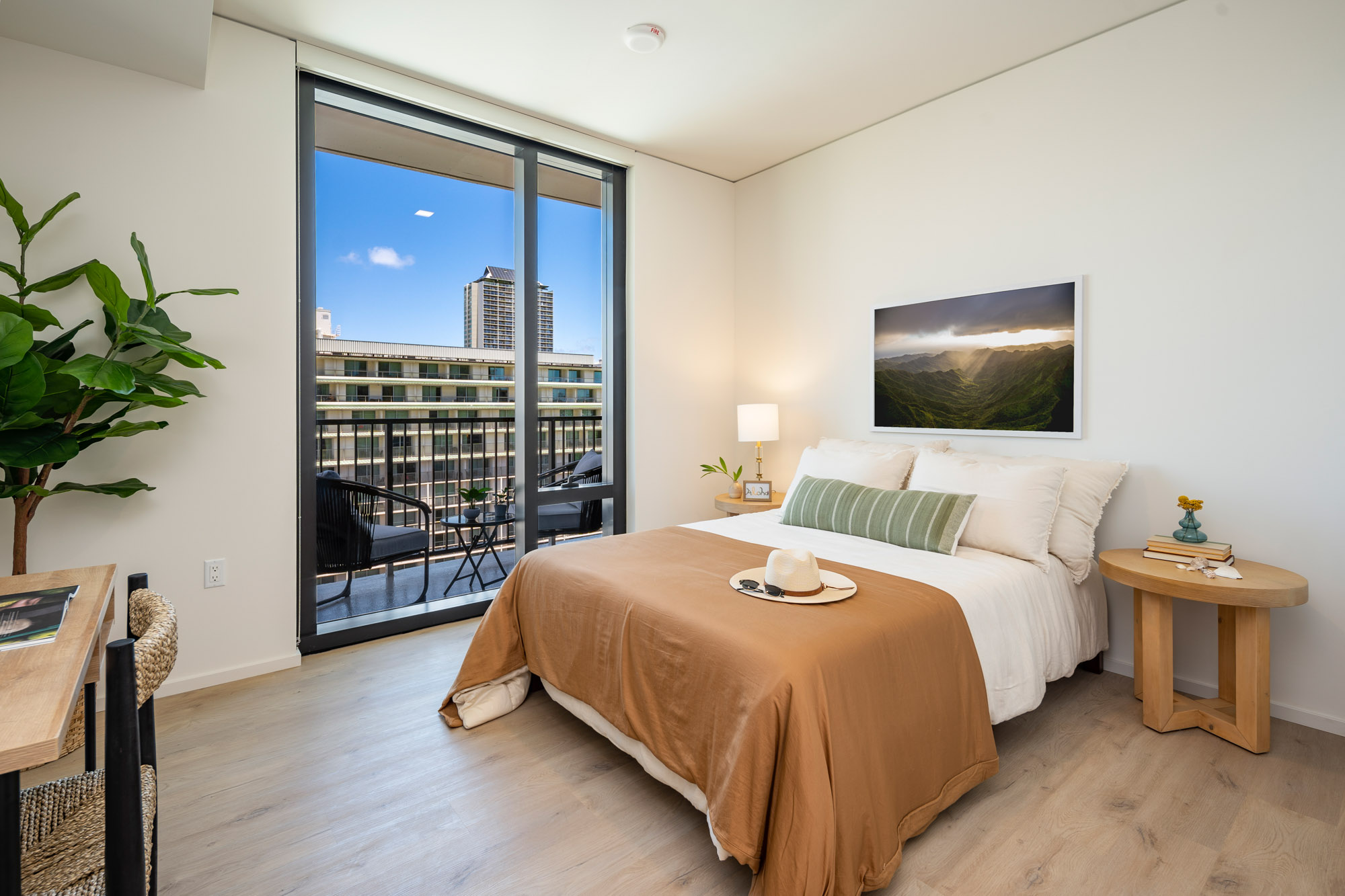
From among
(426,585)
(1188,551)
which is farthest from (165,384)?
(1188,551)

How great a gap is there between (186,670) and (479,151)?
3234 mm

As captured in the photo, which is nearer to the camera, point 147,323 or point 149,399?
point 149,399

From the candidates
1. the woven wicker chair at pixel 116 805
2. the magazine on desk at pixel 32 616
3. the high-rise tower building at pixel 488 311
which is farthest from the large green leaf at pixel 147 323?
the high-rise tower building at pixel 488 311

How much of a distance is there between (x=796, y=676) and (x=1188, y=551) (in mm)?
1818

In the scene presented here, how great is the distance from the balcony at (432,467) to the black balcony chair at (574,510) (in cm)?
9

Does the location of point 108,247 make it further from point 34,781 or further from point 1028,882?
point 1028,882

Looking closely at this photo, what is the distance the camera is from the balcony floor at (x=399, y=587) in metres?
3.73

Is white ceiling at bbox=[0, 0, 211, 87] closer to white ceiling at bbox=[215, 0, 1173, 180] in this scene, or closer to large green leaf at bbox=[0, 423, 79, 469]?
white ceiling at bbox=[215, 0, 1173, 180]

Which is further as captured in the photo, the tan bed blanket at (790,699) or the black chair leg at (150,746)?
the tan bed blanket at (790,699)

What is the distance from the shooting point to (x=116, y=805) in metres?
0.92

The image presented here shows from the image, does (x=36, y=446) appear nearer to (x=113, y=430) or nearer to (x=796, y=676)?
(x=113, y=430)

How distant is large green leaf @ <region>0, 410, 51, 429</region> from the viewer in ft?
6.21

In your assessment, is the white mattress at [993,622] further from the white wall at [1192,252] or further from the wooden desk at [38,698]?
the wooden desk at [38,698]

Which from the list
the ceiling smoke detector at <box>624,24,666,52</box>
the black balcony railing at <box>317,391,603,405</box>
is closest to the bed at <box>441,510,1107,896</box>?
the black balcony railing at <box>317,391,603,405</box>
